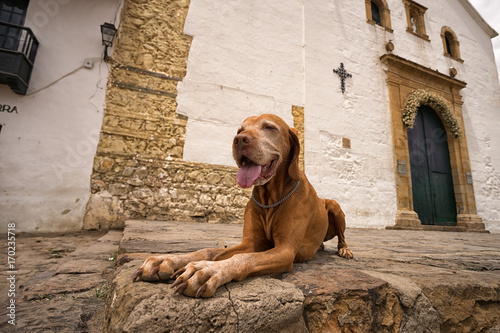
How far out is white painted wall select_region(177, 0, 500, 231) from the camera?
20.1ft

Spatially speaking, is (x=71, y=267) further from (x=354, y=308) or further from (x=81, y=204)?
(x=81, y=204)

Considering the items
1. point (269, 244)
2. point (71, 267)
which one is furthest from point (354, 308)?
point (71, 267)

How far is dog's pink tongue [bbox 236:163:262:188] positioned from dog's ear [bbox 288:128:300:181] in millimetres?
248

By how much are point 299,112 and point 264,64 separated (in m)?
1.66

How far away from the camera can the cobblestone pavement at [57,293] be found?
3.76ft

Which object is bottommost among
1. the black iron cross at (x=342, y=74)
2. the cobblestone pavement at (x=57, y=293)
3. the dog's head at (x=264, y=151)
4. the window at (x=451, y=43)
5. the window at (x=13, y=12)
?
the cobblestone pavement at (x=57, y=293)

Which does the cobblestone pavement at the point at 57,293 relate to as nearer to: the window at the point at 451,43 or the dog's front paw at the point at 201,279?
the dog's front paw at the point at 201,279

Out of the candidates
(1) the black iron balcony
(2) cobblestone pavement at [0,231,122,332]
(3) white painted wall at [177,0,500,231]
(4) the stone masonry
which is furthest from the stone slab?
(1) the black iron balcony

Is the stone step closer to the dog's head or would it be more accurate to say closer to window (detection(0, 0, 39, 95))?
the dog's head

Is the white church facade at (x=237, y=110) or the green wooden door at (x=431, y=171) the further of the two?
the green wooden door at (x=431, y=171)

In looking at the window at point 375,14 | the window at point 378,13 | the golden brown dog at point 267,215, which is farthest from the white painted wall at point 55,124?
the window at point 375,14

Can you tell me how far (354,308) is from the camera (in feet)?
3.25

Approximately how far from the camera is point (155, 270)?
0.96m

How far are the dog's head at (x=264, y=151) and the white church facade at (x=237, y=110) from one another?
4.28m
